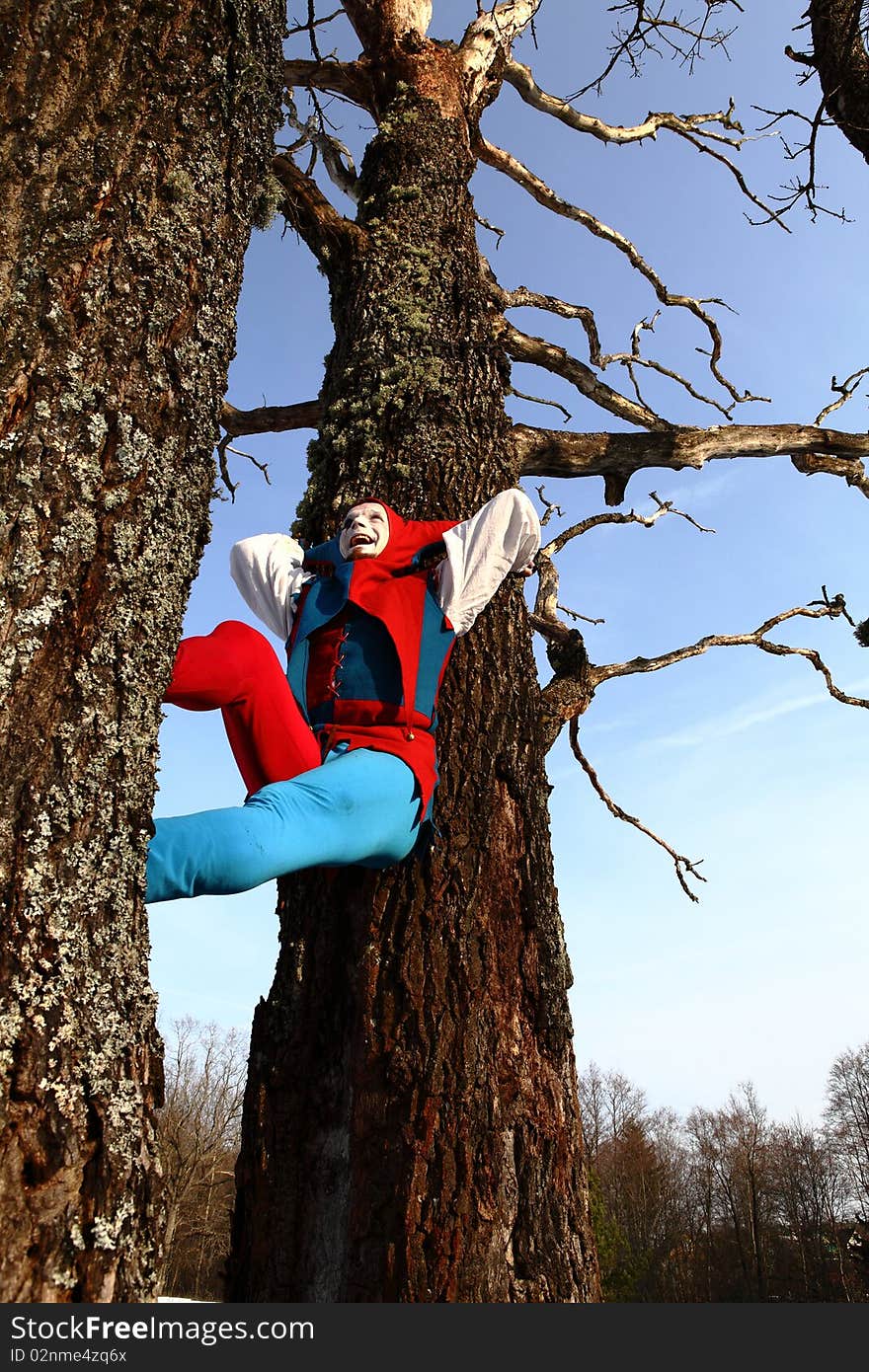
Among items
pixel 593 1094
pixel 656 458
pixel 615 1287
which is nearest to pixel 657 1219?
pixel 593 1094

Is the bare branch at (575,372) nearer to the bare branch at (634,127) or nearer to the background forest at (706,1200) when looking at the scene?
the bare branch at (634,127)

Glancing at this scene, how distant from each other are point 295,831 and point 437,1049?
795 millimetres

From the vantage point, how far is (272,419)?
4.83m

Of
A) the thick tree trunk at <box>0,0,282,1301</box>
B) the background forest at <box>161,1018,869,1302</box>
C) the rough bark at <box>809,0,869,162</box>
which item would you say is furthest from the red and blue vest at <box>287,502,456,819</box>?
the background forest at <box>161,1018,869,1302</box>

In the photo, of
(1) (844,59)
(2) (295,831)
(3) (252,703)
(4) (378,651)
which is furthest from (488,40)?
(2) (295,831)

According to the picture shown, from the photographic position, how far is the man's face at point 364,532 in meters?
2.91

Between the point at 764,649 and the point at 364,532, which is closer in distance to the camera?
the point at 364,532

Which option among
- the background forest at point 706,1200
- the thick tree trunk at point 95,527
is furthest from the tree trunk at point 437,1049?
the background forest at point 706,1200

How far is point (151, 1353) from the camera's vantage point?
115 centimetres

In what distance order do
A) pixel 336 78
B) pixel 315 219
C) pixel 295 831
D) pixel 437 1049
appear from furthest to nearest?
pixel 336 78 → pixel 315 219 → pixel 437 1049 → pixel 295 831

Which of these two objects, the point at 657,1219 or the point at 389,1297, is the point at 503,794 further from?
the point at 657,1219

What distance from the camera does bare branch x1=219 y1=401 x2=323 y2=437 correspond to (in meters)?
4.80

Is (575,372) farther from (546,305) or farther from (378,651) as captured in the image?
(378,651)

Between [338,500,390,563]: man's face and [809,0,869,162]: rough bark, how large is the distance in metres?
4.39
